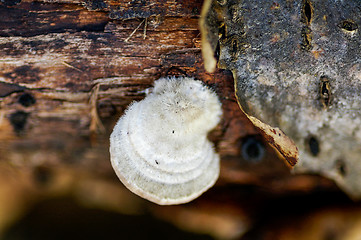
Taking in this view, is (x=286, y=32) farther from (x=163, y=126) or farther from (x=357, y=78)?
(x=163, y=126)

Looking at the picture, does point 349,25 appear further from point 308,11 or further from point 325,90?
point 325,90

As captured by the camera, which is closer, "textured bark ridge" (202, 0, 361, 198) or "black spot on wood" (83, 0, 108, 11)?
"textured bark ridge" (202, 0, 361, 198)

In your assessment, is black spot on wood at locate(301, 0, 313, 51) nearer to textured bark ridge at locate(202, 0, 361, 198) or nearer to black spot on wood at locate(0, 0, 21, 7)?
textured bark ridge at locate(202, 0, 361, 198)

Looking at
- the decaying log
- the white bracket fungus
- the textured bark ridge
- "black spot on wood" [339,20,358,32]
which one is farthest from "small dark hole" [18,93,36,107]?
"black spot on wood" [339,20,358,32]

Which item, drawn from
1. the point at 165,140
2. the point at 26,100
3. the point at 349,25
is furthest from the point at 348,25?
the point at 26,100

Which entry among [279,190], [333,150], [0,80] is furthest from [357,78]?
[0,80]
